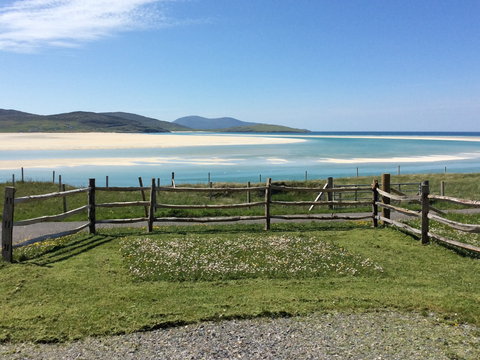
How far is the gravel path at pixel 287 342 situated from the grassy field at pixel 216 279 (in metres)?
0.28

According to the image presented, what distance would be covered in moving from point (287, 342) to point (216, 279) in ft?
10.3

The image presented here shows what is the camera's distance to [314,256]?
33.1ft

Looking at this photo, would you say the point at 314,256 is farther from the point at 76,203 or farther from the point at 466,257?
the point at 76,203

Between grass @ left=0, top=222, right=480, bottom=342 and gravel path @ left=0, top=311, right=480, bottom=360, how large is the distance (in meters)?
0.29

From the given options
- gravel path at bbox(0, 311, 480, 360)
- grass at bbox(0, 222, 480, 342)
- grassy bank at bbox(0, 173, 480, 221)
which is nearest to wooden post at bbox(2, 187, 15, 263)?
grass at bbox(0, 222, 480, 342)

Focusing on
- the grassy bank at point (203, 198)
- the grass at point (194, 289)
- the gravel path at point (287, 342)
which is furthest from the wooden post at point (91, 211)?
the gravel path at point (287, 342)

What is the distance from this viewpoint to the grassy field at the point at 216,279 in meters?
6.64

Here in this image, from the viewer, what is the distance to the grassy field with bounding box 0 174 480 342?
6637 millimetres

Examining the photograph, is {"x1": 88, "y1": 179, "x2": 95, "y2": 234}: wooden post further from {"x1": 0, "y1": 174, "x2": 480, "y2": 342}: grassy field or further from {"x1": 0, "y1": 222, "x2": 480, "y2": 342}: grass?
{"x1": 0, "y1": 222, "x2": 480, "y2": 342}: grass

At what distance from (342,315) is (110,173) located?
50985mm

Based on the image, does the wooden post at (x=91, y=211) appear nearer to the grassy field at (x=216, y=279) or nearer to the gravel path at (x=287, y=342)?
the grassy field at (x=216, y=279)

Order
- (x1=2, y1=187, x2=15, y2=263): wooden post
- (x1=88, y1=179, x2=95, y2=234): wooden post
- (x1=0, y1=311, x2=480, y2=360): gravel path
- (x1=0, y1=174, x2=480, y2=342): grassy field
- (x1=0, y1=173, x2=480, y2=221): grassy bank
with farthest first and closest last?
(x1=0, y1=173, x2=480, y2=221): grassy bank < (x1=88, y1=179, x2=95, y2=234): wooden post < (x1=2, y1=187, x2=15, y2=263): wooden post < (x1=0, y1=174, x2=480, y2=342): grassy field < (x1=0, y1=311, x2=480, y2=360): gravel path

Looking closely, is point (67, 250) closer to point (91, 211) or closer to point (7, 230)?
point (7, 230)

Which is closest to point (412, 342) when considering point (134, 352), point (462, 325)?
point (462, 325)
